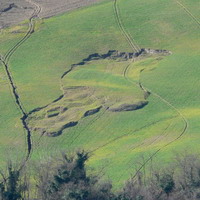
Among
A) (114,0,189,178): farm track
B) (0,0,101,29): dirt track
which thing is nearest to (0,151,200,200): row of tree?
(114,0,189,178): farm track

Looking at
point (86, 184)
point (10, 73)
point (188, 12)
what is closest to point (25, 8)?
point (10, 73)

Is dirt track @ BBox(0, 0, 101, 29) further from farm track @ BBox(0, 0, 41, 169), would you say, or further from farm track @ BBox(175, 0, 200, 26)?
farm track @ BBox(175, 0, 200, 26)

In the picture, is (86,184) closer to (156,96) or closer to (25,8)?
(156,96)

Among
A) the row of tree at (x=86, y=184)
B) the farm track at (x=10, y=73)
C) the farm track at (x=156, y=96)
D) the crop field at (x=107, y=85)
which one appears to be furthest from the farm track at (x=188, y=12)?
the row of tree at (x=86, y=184)

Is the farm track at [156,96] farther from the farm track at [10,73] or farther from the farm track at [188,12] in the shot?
the farm track at [10,73]

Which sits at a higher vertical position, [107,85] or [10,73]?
[10,73]
